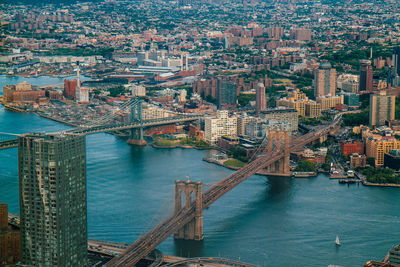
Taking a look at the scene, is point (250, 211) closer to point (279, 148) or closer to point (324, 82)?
point (279, 148)

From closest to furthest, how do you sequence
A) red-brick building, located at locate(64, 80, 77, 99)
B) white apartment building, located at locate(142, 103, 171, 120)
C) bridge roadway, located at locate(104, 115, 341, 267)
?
bridge roadway, located at locate(104, 115, 341, 267) < white apartment building, located at locate(142, 103, 171, 120) < red-brick building, located at locate(64, 80, 77, 99)

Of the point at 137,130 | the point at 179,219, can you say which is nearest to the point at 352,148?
the point at 137,130

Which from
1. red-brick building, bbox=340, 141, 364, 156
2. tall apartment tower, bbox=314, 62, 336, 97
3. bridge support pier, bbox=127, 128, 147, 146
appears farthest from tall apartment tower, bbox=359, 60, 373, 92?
bridge support pier, bbox=127, 128, 147, 146

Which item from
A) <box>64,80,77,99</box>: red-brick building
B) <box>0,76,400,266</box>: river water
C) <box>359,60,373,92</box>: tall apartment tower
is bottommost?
<box>0,76,400,266</box>: river water

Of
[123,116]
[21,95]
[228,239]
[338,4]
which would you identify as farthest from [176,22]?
[228,239]

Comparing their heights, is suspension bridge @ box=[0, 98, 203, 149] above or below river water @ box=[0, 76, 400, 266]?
above

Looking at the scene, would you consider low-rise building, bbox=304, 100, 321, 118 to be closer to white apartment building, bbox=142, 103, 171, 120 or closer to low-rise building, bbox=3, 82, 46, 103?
white apartment building, bbox=142, 103, 171, 120
